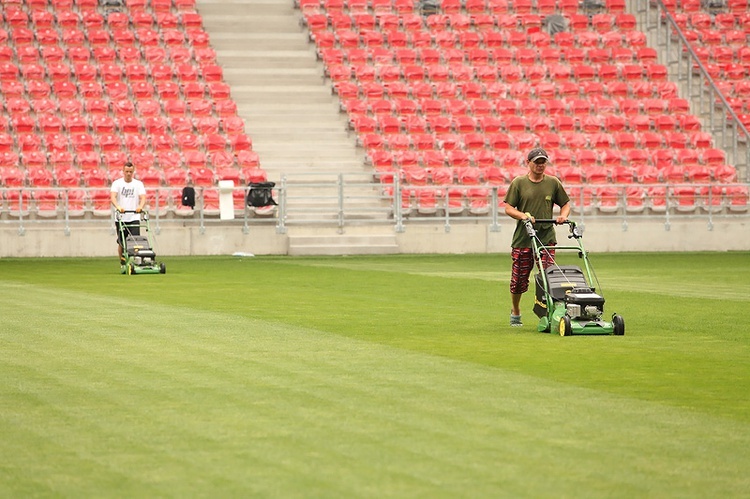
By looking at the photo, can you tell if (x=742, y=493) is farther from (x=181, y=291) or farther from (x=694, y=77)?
(x=694, y=77)

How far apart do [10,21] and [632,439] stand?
32460mm

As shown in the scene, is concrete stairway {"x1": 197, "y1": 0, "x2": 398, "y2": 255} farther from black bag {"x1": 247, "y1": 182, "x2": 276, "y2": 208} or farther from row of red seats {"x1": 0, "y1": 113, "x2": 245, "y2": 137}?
row of red seats {"x1": 0, "y1": 113, "x2": 245, "y2": 137}

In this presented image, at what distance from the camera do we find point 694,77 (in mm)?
40094

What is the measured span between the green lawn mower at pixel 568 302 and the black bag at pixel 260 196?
18.4 metres

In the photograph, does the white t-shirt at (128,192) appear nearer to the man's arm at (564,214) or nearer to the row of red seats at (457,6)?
the man's arm at (564,214)

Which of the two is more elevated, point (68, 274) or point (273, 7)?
point (273, 7)

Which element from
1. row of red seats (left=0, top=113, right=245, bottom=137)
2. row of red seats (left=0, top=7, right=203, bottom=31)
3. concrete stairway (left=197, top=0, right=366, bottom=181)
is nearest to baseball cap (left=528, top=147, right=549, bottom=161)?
concrete stairway (left=197, top=0, right=366, bottom=181)

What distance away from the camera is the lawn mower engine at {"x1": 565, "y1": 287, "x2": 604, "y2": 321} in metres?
13.6

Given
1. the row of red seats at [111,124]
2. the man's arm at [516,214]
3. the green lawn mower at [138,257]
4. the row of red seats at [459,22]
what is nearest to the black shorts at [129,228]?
the green lawn mower at [138,257]

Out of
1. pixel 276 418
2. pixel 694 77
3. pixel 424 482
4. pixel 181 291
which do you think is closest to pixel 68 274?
pixel 181 291

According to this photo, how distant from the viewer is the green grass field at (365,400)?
6.88 meters

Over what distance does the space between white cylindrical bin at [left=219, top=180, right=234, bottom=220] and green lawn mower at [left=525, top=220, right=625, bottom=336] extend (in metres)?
18.1


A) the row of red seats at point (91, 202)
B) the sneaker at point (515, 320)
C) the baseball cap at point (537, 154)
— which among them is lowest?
the sneaker at point (515, 320)

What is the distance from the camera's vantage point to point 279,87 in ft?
127
